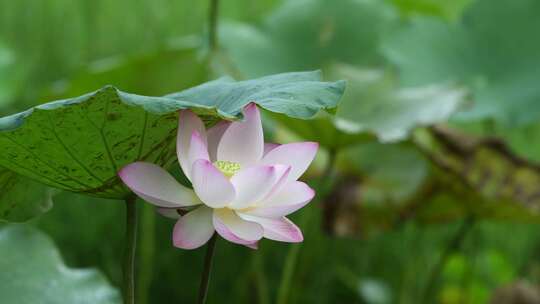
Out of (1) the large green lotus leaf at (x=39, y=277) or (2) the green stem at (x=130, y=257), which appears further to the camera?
(1) the large green lotus leaf at (x=39, y=277)

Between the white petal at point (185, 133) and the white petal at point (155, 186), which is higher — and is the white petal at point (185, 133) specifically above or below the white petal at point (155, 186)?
above

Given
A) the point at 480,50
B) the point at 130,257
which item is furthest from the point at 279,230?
Result: the point at 480,50

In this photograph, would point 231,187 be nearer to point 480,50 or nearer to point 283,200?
point 283,200

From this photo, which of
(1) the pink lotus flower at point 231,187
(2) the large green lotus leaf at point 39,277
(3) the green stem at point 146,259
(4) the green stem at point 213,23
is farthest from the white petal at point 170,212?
(3) the green stem at point 146,259

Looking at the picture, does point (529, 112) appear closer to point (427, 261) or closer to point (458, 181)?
point (458, 181)

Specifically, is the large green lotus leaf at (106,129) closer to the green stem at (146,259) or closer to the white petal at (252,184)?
the white petal at (252,184)

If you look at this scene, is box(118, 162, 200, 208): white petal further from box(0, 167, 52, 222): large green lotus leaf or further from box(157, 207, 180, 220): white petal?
box(0, 167, 52, 222): large green lotus leaf

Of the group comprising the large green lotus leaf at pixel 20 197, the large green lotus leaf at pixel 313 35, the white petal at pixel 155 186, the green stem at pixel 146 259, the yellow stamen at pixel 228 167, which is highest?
the yellow stamen at pixel 228 167
